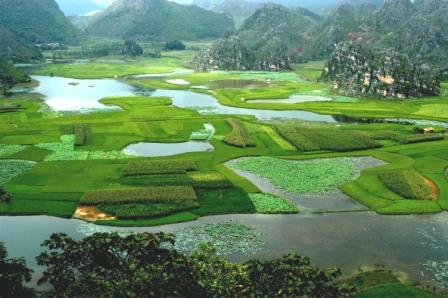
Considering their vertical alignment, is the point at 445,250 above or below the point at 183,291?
below

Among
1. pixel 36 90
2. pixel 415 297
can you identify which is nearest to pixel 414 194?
pixel 415 297

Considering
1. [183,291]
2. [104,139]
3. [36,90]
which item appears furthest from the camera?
[36,90]

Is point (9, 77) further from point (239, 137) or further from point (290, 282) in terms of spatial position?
point (290, 282)

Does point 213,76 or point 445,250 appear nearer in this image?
point 445,250

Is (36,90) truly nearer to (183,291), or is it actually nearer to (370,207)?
(370,207)

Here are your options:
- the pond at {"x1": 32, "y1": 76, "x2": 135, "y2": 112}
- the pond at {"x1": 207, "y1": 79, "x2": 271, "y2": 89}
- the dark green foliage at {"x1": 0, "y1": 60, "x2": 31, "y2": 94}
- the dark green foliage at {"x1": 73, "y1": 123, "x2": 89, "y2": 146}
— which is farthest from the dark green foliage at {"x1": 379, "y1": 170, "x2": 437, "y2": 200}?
the dark green foliage at {"x1": 0, "y1": 60, "x2": 31, "y2": 94}

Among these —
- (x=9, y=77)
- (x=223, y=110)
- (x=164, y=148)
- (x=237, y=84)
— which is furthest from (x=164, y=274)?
(x=9, y=77)

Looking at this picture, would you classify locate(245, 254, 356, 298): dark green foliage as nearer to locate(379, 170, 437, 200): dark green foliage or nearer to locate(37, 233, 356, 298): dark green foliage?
locate(37, 233, 356, 298): dark green foliage
